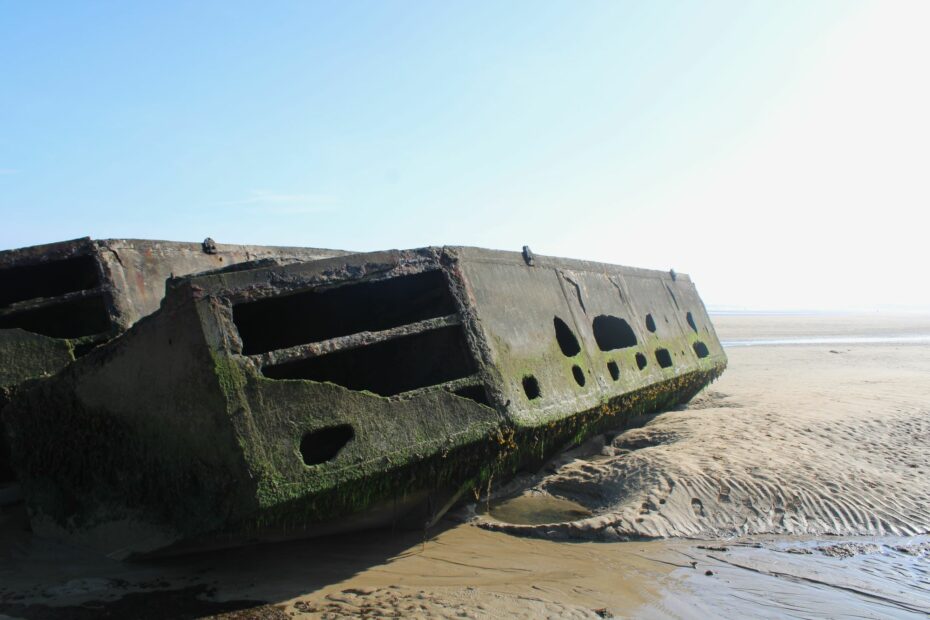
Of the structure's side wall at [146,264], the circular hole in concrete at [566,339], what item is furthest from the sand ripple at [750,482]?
the structure's side wall at [146,264]

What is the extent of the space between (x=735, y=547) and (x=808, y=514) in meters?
0.75

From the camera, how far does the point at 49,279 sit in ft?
18.1

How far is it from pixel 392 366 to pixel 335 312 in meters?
0.55

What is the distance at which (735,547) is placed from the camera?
4.37 metres

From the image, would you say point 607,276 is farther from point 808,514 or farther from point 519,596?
point 519,596

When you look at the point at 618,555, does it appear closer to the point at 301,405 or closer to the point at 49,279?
the point at 301,405

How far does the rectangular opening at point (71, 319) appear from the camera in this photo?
5148 mm

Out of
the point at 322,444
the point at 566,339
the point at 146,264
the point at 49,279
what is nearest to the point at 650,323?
the point at 566,339

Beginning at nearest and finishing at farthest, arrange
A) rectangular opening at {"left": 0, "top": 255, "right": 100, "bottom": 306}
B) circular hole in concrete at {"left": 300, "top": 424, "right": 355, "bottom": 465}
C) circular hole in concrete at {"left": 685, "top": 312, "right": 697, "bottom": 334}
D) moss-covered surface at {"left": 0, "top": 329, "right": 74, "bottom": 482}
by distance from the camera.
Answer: circular hole in concrete at {"left": 300, "top": 424, "right": 355, "bottom": 465}, moss-covered surface at {"left": 0, "top": 329, "right": 74, "bottom": 482}, rectangular opening at {"left": 0, "top": 255, "right": 100, "bottom": 306}, circular hole in concrete at {"left": 685, "top": 312, "right": 697, "bottom": 334}

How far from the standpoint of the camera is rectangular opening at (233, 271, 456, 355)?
4754mm

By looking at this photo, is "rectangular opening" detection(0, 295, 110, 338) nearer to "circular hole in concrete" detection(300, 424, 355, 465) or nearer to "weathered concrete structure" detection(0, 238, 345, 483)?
"weathered concrete structure" detection(0, 238, 345, 483)

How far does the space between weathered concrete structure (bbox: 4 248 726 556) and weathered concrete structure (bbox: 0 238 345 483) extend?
2.04ft

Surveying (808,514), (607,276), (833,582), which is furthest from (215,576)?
(607,276)

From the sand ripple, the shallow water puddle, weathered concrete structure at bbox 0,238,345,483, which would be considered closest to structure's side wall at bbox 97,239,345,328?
weathered concrete structure at bbox 0,238,345,483
